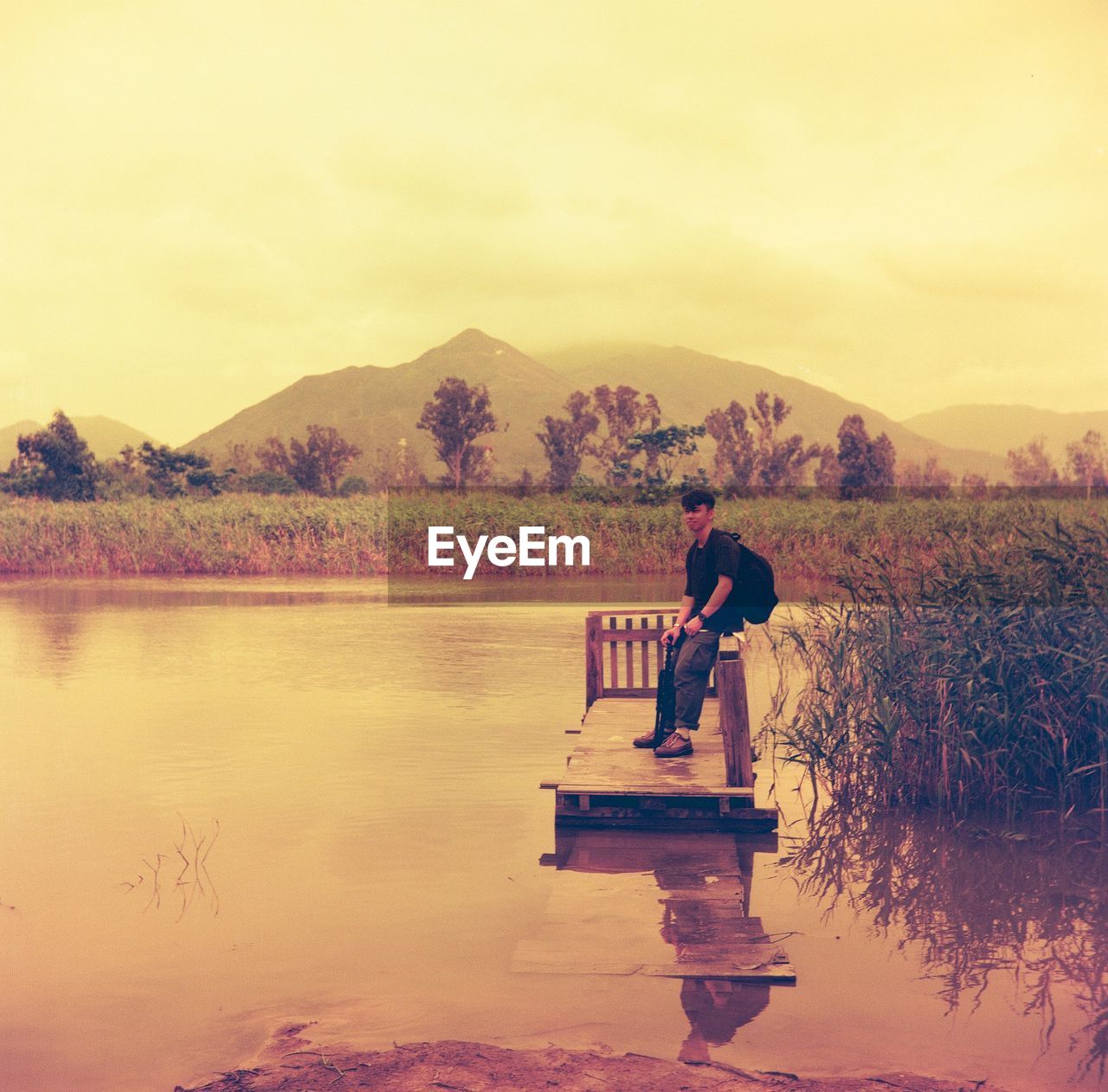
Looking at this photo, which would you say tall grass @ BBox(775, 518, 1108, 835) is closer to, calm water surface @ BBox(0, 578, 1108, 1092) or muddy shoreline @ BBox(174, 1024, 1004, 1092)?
calm water surface @ BBox(0, 578, 1108, 1092)

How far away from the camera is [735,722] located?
342 inches

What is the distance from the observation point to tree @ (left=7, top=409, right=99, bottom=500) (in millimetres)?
65125

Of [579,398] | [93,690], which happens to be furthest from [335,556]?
[579,398]

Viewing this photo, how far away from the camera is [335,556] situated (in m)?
33.2

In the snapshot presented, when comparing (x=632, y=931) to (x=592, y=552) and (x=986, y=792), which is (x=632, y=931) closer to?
(x=986, y=792)

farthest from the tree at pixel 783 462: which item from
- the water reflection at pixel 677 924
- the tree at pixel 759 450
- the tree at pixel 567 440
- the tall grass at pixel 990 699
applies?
the water reflection at pixel 677 924

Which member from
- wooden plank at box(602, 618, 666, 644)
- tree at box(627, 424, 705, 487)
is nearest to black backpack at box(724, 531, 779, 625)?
wooden plank at box(602, 618, 666, 644)

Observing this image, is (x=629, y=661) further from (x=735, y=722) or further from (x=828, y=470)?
(x=828, y=470)

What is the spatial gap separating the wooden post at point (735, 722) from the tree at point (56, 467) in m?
60.6

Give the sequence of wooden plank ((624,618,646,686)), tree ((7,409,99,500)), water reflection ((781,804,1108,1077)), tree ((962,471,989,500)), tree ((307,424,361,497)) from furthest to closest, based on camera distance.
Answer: tree ((307,424,361,497)), tree ((7,409,99,500)), tree ((962,471,989,500)), wooden plank ((624,618,646,686)), water reflection ((781,804,1108,1077))

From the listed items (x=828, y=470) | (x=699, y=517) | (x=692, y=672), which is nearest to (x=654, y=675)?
(x=692, y=672)

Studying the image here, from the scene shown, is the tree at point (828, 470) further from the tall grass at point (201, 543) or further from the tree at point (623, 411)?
the tall grass at point (201, 543)

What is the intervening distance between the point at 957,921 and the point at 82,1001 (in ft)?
Answer: 14.7

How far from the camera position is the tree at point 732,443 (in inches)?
3984
